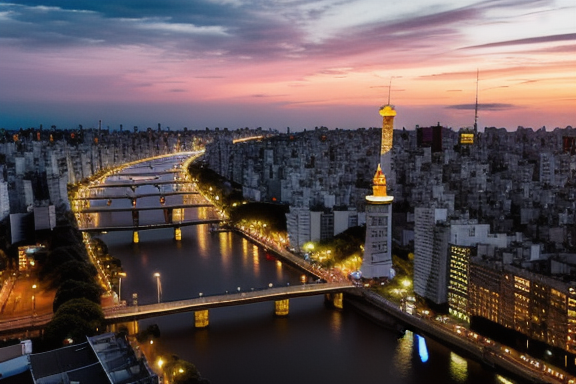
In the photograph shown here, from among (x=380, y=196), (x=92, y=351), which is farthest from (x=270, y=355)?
(x=380, y=196)

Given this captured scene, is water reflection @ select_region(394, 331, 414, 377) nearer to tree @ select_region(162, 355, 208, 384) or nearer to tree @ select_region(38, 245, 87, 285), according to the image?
tree @ select_region(162, 355, 208, 384)

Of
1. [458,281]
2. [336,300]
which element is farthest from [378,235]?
[458,281]

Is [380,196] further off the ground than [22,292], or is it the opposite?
[380,196]

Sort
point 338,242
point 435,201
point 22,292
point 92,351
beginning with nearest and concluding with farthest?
1. point 92,351
2. point 22,292
3. point 435,201
4. point 338,242

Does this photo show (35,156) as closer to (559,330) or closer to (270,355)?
(270,355)

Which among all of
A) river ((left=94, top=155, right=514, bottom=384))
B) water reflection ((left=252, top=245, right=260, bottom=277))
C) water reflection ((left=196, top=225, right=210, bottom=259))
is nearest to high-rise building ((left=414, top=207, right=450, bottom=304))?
river ((left=94, top=155, right=514, bottom=384))

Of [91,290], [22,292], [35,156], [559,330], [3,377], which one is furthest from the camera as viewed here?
[35,156]

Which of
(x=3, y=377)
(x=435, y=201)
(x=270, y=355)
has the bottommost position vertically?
(x=270, y=355)
